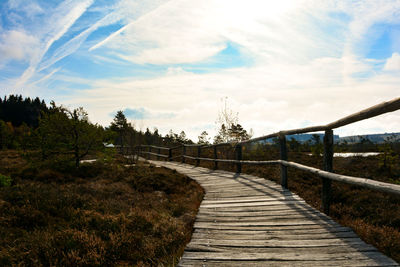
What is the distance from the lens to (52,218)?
3.79 meters

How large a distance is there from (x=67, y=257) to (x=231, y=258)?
1759 mm

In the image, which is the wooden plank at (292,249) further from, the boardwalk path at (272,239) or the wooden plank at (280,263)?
the wooden plank at (280,263)

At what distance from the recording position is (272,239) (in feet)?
9.03

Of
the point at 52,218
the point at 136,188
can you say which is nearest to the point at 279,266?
the point at 52,218

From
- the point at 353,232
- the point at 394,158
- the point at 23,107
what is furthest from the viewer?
the point at 23,107

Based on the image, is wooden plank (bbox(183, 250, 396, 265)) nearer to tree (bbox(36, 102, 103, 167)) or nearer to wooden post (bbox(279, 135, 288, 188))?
wooden post (bbox(279, 135, 288, 188))

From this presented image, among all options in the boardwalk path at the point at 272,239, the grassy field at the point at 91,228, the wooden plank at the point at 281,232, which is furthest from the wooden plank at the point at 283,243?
the grassy field at the point at 91,228

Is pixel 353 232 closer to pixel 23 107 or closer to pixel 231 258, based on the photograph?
pixel 231 258

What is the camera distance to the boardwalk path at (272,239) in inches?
89.2

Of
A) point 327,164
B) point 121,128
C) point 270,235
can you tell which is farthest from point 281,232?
point 121,128

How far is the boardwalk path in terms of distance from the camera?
227 centimetres

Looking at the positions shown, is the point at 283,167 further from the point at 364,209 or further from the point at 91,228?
the point at 91,228

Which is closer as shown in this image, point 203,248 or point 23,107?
point 203,248

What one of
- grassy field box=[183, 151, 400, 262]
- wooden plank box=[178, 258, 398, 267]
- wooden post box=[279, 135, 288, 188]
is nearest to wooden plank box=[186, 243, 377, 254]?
wooden plank box=[178, 258, 398, 267]
